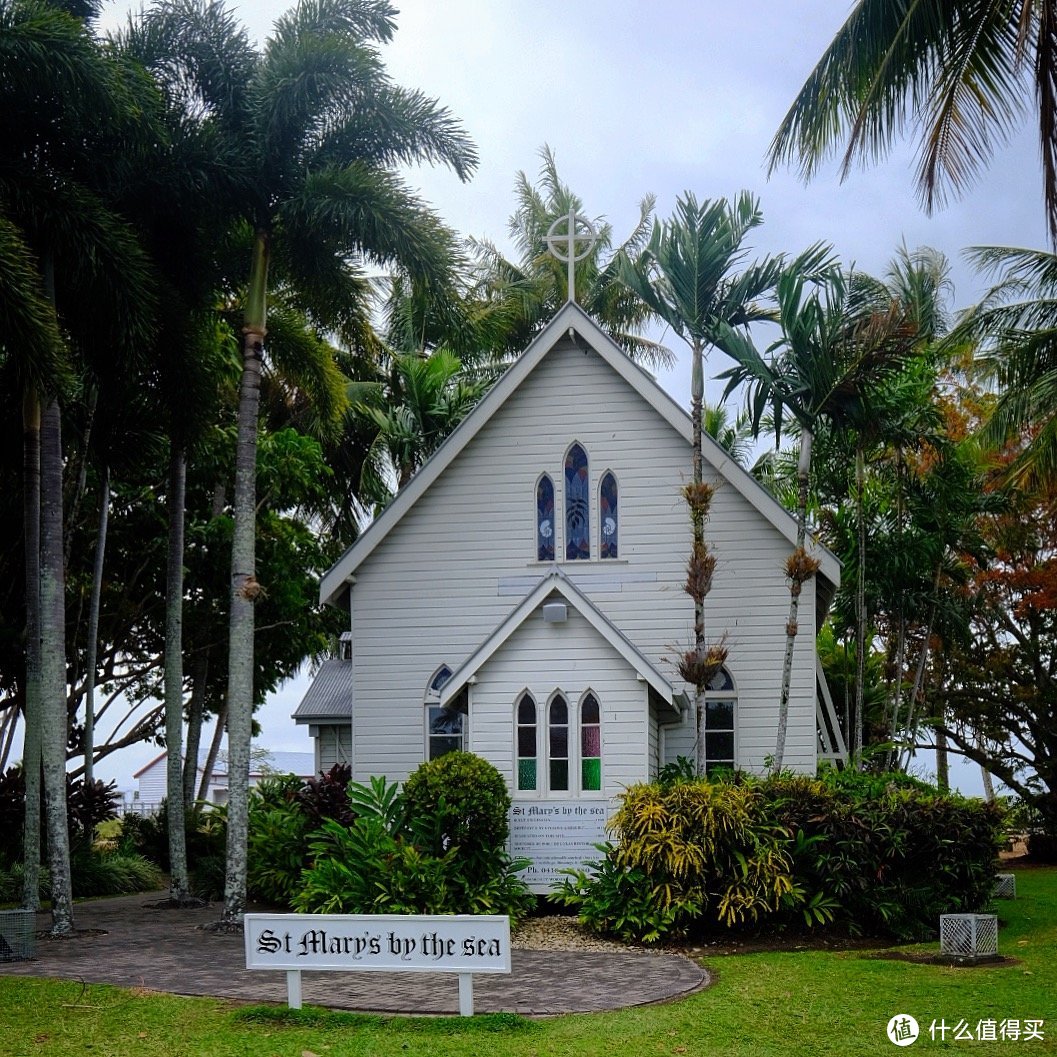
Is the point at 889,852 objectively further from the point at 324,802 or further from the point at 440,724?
the point at 324,802

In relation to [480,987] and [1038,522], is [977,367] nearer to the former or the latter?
[1038,522]

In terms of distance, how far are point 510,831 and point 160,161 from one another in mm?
10638

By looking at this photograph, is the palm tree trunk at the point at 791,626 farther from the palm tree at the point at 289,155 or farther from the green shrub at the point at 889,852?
the palm tree at the point at 289,155

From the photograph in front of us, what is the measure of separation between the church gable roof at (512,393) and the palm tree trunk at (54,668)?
509cm

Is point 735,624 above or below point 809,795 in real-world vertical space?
above

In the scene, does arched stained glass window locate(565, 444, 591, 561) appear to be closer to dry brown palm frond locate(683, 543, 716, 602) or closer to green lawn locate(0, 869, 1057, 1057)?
dry brown palm frond locate(683, 543, 716, 602)

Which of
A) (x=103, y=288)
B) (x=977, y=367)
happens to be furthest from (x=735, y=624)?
(x=977, y=367)

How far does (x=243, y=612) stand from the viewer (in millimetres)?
18969

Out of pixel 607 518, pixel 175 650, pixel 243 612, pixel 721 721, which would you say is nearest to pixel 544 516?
pixel 607 518

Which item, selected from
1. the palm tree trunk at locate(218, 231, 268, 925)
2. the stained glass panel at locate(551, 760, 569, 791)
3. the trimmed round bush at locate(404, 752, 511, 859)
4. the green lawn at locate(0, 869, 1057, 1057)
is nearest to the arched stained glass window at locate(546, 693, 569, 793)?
the stained glass panel at locate(551, 760, 569, 791)

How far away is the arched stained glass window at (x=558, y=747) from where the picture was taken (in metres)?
19.5

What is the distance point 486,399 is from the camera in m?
21.7

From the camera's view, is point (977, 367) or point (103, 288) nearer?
point (103, 288)

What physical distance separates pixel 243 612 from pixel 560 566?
5.33 metres
